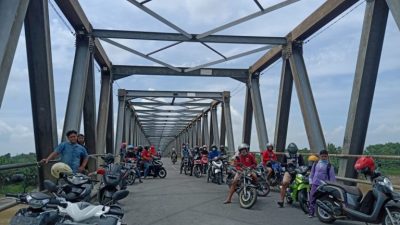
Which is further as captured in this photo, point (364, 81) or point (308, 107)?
point (308, 107)

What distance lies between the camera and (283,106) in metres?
13.0

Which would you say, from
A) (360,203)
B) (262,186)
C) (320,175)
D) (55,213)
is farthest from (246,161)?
(55,213)

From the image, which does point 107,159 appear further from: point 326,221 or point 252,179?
point 326,221

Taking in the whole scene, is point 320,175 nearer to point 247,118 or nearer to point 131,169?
point 131,169

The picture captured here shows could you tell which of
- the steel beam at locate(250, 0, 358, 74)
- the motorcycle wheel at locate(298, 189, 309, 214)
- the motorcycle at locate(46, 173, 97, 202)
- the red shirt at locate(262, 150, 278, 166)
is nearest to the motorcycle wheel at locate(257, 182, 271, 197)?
the red shirt at locate(262, 150, 278, 166)

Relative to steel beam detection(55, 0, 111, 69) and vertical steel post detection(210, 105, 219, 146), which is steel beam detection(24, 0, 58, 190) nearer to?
steel beam detection(55, 0, 111, 69)

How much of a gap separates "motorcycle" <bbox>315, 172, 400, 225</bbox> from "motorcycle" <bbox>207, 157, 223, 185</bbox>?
22.4ft

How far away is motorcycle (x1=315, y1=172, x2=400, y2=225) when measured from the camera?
17.1ft

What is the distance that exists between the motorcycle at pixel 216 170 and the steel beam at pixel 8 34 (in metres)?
8.58

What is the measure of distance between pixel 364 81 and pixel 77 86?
6.70m

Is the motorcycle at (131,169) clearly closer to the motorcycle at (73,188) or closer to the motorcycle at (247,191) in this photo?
the motorcycle at (247,191)

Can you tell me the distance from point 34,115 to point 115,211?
194 inches

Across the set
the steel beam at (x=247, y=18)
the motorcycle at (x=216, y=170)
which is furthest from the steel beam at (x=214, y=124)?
the steel beam at (x=247, y=18)

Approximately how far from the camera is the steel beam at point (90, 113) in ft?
39.4
